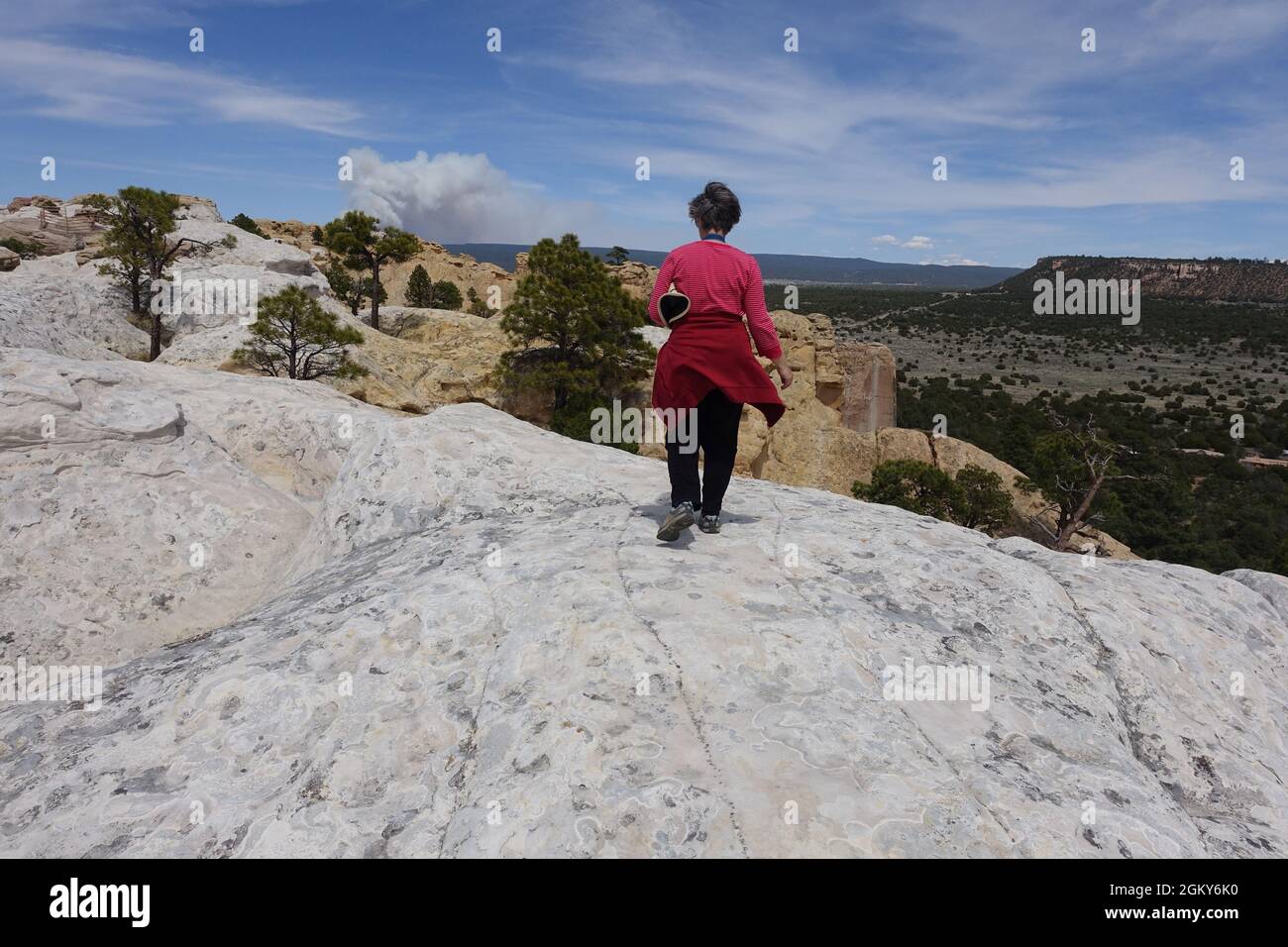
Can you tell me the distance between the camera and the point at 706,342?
462 centimetres

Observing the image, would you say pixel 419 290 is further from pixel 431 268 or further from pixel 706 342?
pixel 706 342

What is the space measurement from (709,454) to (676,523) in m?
0.63

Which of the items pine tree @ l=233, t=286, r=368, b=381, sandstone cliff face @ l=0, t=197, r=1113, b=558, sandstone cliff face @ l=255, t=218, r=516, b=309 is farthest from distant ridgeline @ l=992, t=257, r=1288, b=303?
pine tree @ l=233, t=286, r=368, b=381

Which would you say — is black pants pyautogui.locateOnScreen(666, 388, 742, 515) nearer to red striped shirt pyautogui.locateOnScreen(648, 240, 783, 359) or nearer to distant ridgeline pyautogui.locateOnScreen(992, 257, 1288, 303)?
red striped shirt pyautogui.locateOnScreen(648, 240, 783, 359)

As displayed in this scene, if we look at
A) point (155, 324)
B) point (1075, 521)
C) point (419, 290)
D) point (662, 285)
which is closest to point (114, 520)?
point (662, 285)

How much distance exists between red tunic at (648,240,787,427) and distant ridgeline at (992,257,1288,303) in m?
143

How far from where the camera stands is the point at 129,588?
5477 millimetres

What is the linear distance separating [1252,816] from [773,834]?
2.42 meters

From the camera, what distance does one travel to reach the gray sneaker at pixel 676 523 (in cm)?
466

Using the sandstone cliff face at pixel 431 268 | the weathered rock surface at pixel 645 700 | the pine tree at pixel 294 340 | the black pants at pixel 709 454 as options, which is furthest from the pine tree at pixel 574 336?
the sandstone cliff face at pixel 431 268

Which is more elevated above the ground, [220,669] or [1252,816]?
[220,669]

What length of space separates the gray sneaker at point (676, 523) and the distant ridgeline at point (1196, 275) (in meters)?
144
